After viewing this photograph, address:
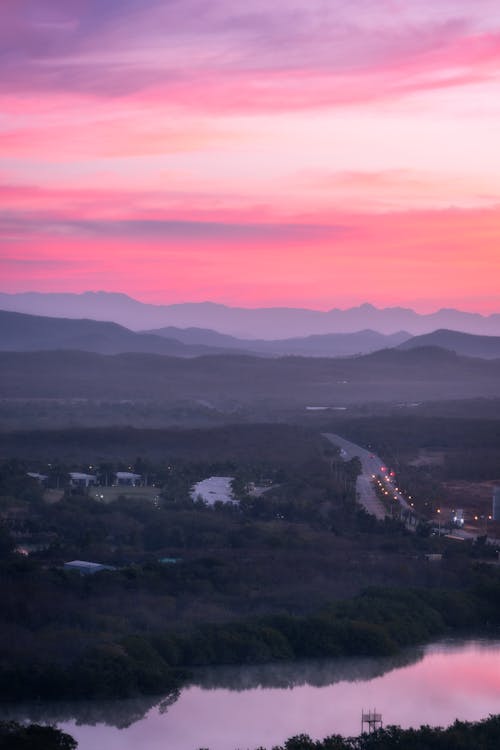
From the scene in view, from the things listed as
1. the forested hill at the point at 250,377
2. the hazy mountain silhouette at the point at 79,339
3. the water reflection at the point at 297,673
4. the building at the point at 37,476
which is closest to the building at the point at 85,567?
the water reflection at the point at 297,673

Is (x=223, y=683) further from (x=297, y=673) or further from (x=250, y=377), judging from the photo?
(x=250, y=377)

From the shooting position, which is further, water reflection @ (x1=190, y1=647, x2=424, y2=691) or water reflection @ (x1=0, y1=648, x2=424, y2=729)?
water reflection @ (x1=190, y1=647, x2=424, y2=691)

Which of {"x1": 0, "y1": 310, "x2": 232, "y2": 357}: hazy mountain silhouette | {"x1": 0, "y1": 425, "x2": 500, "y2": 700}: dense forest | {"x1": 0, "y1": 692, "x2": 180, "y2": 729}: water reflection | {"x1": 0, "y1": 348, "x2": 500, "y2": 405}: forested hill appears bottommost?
{"x1": 0, "y1": 692, "x2": 180, "y2": 729}: water reflection

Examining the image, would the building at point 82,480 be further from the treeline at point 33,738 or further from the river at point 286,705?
the treeline at point 33,738

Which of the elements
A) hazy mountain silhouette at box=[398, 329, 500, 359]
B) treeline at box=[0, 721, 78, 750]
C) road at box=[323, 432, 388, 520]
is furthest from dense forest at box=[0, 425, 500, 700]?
hazy mountain silhouette at box=[398, 329, 500, 359]

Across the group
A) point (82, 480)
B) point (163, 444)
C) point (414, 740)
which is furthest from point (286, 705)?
point (163, 444)

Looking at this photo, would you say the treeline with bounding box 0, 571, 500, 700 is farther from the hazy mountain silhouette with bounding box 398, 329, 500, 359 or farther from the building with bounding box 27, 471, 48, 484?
the hazy mountain silhouette with bounding box 398, 329, 500, 359
